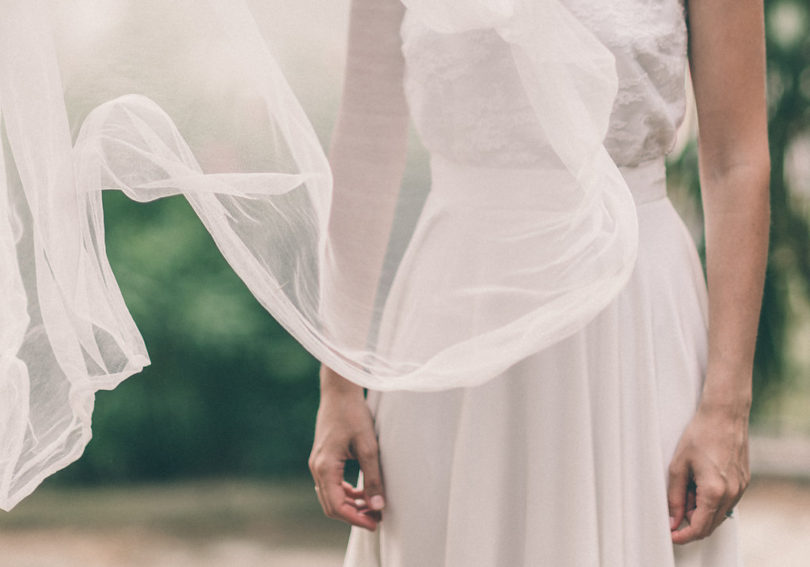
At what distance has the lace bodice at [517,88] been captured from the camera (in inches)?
26.7

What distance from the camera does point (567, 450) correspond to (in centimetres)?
77

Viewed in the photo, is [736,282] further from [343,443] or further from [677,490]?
[343,443]

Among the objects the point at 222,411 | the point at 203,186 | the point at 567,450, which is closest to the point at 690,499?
the point at 567,450

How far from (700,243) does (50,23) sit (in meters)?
2.58

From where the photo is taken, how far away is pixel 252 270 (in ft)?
2.14

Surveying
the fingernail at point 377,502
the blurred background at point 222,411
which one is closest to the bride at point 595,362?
the fingernail at point 377,502

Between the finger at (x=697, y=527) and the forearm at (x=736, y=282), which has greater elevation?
the forearm at (x=736, y=282)

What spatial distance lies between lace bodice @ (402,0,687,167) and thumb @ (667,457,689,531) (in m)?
0.27

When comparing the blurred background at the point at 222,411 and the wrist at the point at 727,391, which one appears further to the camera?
the blurred background at the point at 222,411

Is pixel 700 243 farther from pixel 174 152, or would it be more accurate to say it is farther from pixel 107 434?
pixel 174 152

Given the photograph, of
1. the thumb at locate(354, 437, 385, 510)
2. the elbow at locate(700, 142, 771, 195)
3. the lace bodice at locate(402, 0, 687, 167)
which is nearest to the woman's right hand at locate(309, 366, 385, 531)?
the thumb at locate(354, 437, 385, 510)

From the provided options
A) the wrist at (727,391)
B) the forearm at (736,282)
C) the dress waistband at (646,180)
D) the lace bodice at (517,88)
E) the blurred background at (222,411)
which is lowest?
the blurred background at (222,411)

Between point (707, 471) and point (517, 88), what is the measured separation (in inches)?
14.4

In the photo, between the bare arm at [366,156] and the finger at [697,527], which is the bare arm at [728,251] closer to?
the finger at [697,527]
